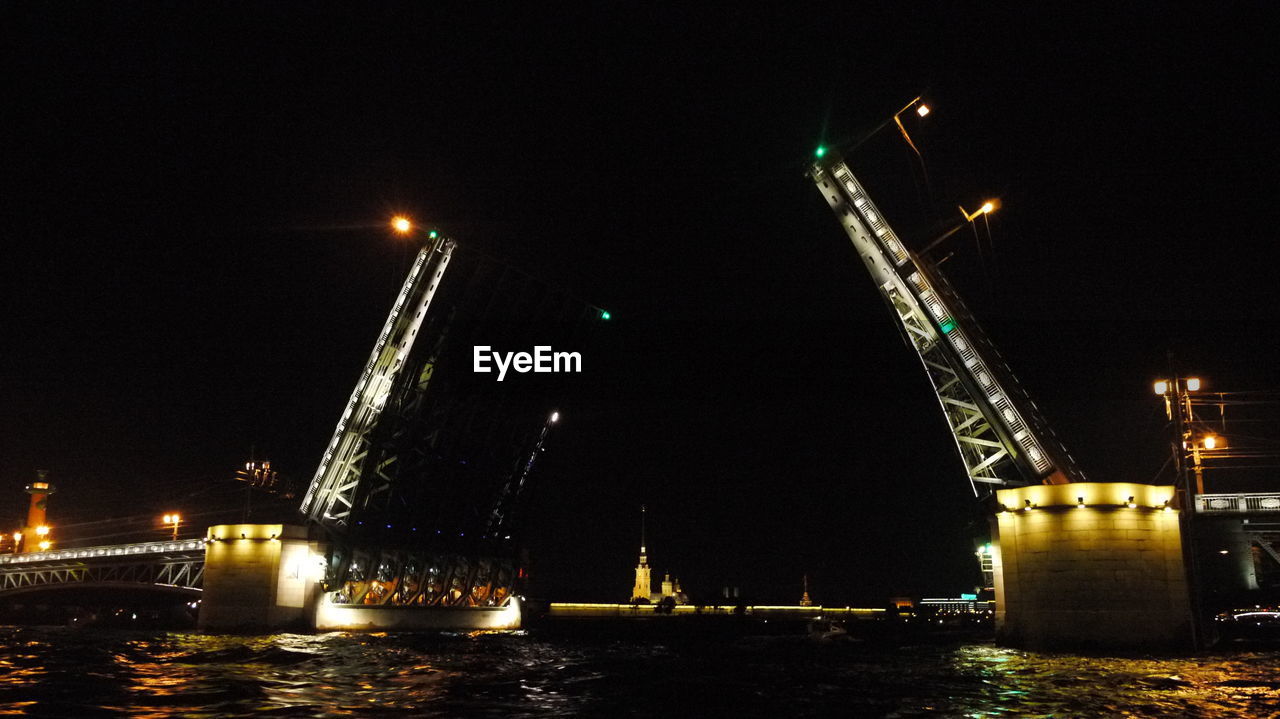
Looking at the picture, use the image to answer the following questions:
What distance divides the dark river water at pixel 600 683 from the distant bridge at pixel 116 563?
25864 mm

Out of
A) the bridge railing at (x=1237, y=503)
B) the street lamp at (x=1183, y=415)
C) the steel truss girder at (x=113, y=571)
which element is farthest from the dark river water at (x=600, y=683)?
the steel truss girder at (x=113, y=571)

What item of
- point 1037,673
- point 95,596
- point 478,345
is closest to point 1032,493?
point 1037,673

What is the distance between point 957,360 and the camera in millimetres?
37406

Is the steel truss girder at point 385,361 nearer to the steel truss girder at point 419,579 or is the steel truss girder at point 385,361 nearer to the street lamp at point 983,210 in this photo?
the steel truss girder at point 419,579

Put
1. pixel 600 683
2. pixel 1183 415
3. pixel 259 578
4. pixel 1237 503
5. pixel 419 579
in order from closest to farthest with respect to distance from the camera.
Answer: pixel 600 683 → pixel 1237 503 → pixel 1183 415 → pixel 259 578 → pixel 419 579

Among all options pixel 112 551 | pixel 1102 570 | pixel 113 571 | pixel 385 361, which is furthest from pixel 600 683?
pixel 113 571

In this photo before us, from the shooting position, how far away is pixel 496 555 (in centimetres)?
5791

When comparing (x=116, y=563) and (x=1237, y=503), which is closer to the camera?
(x=1237, y=503)

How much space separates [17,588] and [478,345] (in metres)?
63.0

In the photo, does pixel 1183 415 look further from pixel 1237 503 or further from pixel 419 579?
pixel 419 579

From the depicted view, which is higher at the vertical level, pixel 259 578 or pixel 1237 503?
pixel 1237 503

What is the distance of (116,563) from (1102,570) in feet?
Answer: 220

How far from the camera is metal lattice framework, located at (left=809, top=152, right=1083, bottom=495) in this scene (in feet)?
117

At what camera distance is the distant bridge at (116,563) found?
189 feet
